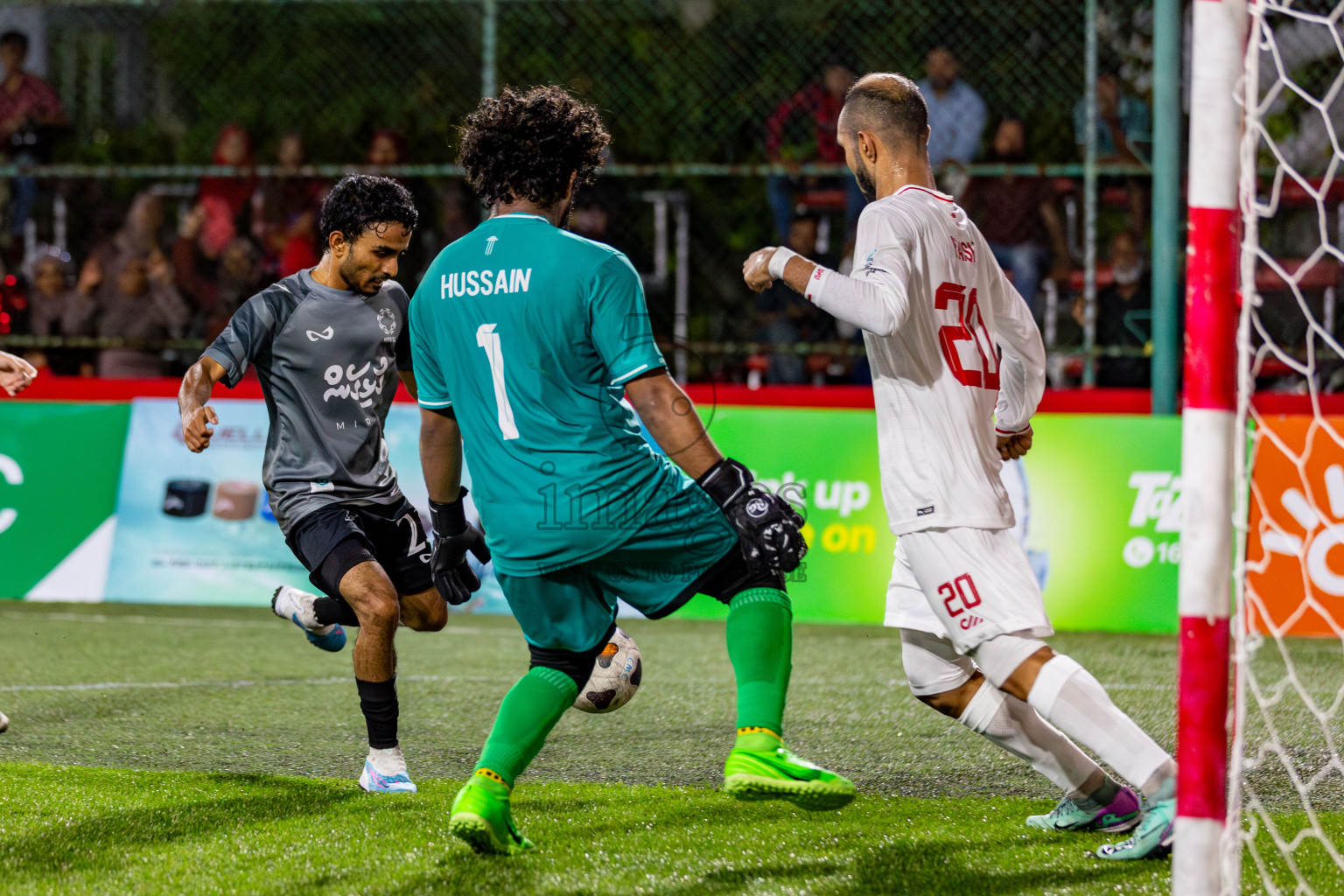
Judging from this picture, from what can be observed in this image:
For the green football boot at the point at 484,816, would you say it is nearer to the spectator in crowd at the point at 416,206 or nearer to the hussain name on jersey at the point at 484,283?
the hussain name on jersey at the point at 484,283

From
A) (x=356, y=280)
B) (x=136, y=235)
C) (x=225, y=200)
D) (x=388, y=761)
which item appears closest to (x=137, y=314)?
(x=136, y=235)

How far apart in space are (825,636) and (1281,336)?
389cm

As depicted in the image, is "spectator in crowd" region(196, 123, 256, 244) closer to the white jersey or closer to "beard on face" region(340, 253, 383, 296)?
"beard on face" region(340, 253, 383, 296)

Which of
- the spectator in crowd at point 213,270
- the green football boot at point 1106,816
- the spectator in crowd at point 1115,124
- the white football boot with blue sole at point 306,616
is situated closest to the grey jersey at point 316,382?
the white football boot with blue sole at point 306,616

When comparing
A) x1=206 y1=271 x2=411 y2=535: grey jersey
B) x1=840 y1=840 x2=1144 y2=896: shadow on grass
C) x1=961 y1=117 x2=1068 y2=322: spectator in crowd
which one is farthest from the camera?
x1=961 y1=117 x2=1068 y2=322: spectator in crowd

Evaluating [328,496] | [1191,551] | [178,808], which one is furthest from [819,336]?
[1191,551]

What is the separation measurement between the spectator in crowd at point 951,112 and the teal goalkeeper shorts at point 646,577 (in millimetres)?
7316

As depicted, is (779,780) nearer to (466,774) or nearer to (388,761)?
(388,761)

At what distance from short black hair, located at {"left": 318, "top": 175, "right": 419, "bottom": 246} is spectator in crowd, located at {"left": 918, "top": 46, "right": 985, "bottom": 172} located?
6.18 m

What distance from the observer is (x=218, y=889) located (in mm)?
3398

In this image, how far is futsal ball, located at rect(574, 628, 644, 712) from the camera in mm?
4258

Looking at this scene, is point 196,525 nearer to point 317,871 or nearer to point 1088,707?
point 317,871

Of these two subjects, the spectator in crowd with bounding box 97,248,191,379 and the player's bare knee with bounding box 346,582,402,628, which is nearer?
the player's bare knee with bounding box 346,582,402,628

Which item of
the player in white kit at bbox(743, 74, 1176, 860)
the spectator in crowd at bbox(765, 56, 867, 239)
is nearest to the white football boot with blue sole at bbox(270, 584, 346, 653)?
the player in white kit at bbox(743, 74, 1176, 860)
